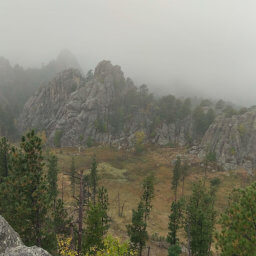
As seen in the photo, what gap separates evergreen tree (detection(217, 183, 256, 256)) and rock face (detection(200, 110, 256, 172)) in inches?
4002

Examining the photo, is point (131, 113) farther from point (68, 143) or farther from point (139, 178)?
point (139, 178)

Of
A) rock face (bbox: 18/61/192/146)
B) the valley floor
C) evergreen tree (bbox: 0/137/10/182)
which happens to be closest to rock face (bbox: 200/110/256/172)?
the valley floor

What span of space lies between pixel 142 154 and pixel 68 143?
2514 inches

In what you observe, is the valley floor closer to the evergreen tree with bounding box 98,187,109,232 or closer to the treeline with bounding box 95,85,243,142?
the evergreen tree with bounding box 98,187,109,232

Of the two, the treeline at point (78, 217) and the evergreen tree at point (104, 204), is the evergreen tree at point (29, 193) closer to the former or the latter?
the treeline at point (78, 217)

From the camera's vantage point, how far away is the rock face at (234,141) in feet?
377

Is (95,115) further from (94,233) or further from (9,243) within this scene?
(9,243)

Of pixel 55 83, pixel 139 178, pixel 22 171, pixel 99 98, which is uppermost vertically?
pixel 55 83

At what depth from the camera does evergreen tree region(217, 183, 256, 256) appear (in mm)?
14930

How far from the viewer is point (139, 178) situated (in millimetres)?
94562

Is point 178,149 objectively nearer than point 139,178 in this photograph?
No

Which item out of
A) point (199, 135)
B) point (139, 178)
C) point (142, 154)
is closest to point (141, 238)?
point (139, 178)

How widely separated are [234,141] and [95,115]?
110838 mm

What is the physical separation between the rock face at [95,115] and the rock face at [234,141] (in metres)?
27.5
